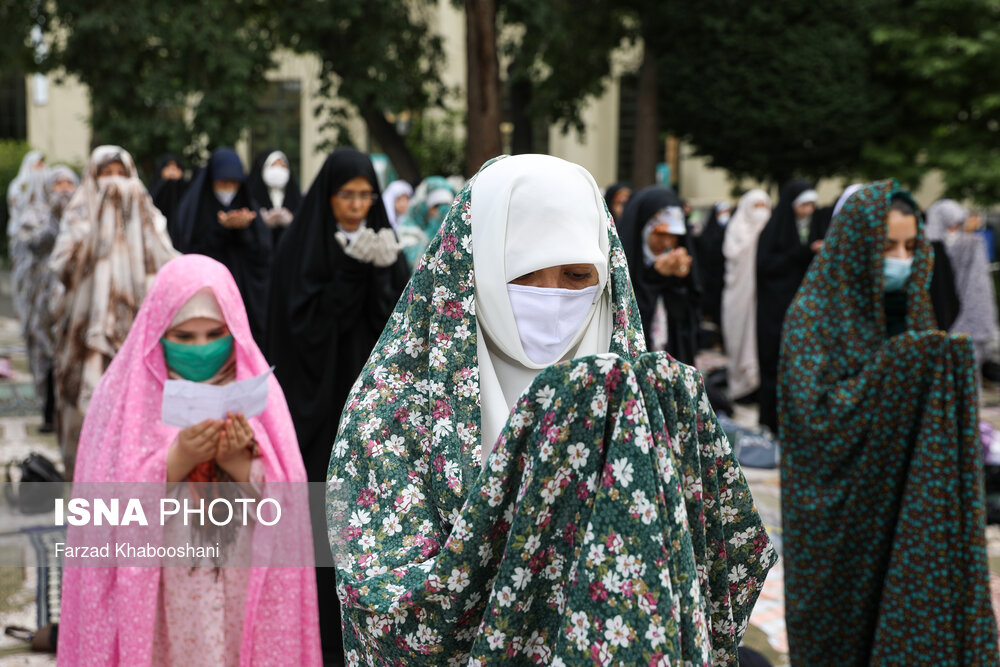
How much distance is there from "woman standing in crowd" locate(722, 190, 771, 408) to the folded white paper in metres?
7.12

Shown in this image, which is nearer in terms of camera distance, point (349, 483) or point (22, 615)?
point (349, 483)

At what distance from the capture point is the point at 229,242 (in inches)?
284

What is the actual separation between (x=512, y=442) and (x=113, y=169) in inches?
197

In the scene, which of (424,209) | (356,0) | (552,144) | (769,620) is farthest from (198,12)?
(552,144)

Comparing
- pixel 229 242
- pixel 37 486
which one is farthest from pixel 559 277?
pixel 229 242

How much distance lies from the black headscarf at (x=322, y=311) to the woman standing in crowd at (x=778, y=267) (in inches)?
177

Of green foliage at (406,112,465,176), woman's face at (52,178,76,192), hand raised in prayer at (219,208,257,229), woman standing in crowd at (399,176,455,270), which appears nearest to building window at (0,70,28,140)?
green foliage at (406,112,465,176)

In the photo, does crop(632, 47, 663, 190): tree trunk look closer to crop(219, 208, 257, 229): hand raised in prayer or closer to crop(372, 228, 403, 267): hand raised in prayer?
crop(219, 208, 257, 229): hand raised in prayer

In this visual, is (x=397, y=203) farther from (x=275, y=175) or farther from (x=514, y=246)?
(x=514, y=246)

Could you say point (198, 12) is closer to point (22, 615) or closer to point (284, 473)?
point (22, 615)

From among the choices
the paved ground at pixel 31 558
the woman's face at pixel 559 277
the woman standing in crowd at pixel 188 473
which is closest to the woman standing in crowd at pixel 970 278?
the paved ground at pixel 31 558

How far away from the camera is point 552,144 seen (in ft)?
79.3

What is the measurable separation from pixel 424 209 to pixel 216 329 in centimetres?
702

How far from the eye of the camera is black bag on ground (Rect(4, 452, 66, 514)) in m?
5.46
